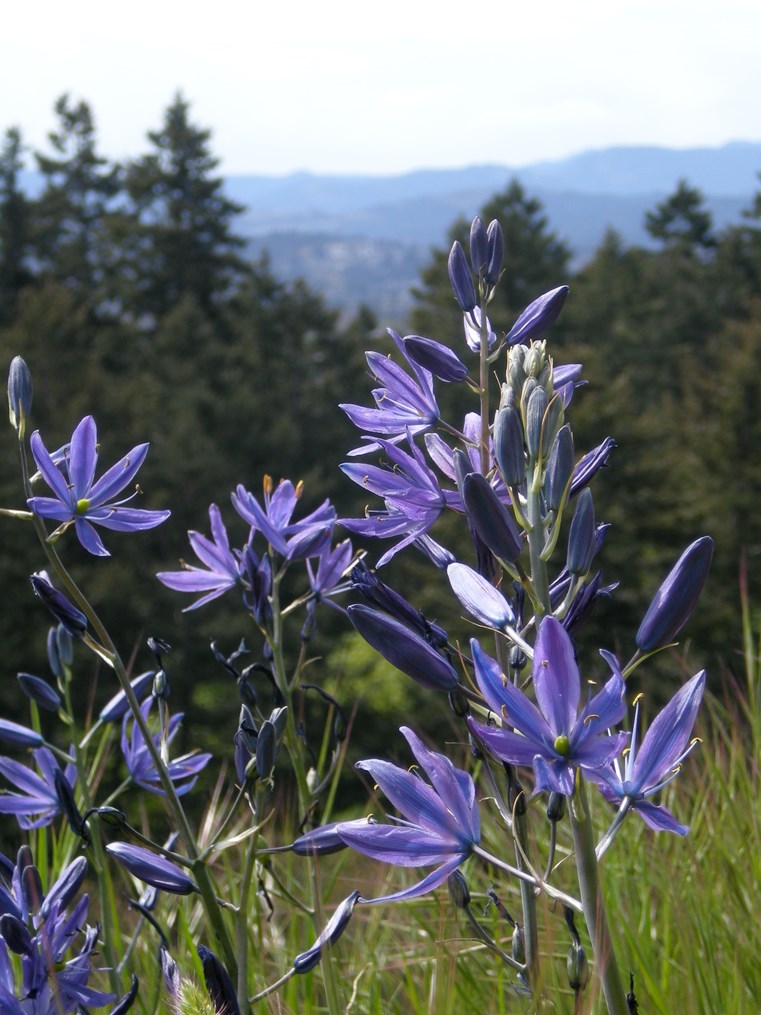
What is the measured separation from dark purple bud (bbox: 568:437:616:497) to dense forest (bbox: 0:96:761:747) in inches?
597

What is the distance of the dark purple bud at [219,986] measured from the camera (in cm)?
157

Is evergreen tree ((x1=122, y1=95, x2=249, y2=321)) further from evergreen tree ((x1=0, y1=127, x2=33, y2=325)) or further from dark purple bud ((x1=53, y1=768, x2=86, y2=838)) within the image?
dark purple bud ((x1=53, y1=768, x2=86, y2=838))

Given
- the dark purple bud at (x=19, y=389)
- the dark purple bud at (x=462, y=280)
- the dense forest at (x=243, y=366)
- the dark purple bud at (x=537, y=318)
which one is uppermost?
the dark purple bud at (x=462, y=280)

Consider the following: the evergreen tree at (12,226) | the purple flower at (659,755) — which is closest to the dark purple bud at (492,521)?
the purple flower at (659,755)

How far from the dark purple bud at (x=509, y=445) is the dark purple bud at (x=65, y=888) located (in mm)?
926

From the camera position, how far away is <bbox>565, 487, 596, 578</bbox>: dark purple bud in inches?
61.9

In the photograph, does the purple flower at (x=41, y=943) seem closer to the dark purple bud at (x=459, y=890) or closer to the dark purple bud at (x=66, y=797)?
the dark purple bud at (x=66, y=797)

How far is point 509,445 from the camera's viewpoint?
155cm

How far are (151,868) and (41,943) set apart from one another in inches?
7.8

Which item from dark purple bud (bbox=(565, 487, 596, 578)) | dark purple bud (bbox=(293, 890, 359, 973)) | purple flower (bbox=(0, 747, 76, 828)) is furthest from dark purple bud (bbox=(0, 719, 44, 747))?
dark purple bud (bbox=(565, 487, 596, 578))

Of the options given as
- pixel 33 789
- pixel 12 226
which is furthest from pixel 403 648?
pixel 12 226

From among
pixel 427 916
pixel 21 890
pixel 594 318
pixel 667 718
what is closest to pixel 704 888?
pixel 427 916

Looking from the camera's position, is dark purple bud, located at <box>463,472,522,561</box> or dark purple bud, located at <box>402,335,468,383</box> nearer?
dark purple bud, located at <box>463,472,522,561</box>

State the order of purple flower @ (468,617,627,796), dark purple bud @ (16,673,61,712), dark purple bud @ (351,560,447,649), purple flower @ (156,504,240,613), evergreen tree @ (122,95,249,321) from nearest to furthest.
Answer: purple flower @ (468,617,627,796) → dark purple bud @ (351,560,447,649) → dark purple bud @ (16,673,61,712) → purple flower @ (156,504,240,613) → evergreen tree @ (122,95,249,321)
